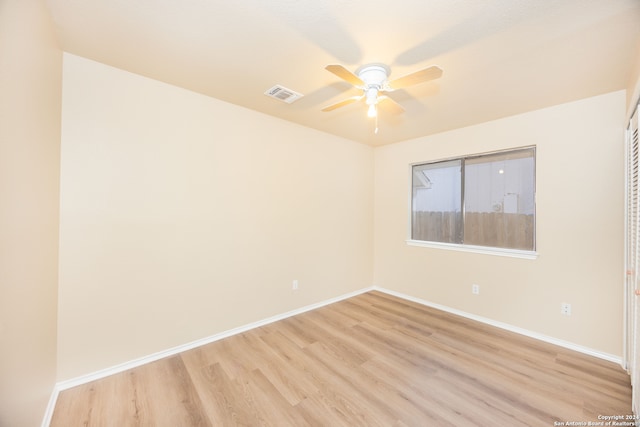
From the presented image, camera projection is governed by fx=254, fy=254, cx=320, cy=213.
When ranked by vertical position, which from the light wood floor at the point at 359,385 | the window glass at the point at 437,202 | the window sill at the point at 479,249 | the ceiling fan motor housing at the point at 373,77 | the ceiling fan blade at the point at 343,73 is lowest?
the light wood floor at the point at 359,385

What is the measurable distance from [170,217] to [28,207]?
1.02m

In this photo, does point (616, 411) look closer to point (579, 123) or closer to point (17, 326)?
point (579, 123)

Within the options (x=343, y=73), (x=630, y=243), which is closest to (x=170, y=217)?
(x=343, y=73)

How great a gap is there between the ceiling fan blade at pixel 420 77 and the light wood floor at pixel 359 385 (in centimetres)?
218

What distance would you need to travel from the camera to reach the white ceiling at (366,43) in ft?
4.60

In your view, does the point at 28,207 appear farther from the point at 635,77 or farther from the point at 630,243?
the point at 630,243

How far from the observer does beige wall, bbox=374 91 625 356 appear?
2285 millimetres

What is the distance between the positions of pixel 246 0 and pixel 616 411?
3414 millimetres

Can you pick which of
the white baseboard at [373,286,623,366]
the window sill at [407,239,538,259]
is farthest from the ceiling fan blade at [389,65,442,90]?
the white baseboard at [373,286,623,366]

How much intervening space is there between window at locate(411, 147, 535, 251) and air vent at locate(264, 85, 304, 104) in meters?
2.29

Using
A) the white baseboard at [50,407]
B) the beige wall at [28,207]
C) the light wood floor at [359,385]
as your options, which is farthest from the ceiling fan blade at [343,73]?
the white baseboard at [50,407]

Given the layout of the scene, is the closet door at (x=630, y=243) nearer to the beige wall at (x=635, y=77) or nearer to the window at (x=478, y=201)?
the beige wall at (x=635, y=77)

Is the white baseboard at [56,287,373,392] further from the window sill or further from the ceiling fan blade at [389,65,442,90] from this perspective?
the ceiling fan blade at [389,65,442,90]

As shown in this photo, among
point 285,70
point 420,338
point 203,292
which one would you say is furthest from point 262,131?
point 420,338
